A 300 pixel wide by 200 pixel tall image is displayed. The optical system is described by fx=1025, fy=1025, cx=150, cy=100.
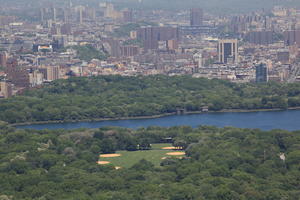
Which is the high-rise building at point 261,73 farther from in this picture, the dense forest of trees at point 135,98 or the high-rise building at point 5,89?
the high-rise building at point 5,89

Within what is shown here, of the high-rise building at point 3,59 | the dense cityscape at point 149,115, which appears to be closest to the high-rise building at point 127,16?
the dense cityscape at point 149,115

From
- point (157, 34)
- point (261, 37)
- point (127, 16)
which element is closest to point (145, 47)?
point (157, 34)

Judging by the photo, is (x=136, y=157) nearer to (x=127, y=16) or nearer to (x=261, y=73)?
(x=261, y=73)

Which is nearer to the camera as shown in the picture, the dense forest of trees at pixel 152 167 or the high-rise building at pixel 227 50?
the dense forest of trees at pixel 152 167

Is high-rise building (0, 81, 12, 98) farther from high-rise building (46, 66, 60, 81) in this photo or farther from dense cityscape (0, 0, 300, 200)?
high-rise building (46, 66, 60, 81)

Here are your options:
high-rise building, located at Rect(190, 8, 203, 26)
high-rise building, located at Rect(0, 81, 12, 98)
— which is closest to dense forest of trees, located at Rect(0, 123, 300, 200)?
high-rise building, located at Rect(0, 81, 12, 98)

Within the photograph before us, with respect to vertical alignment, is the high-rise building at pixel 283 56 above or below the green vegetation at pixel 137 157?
below
